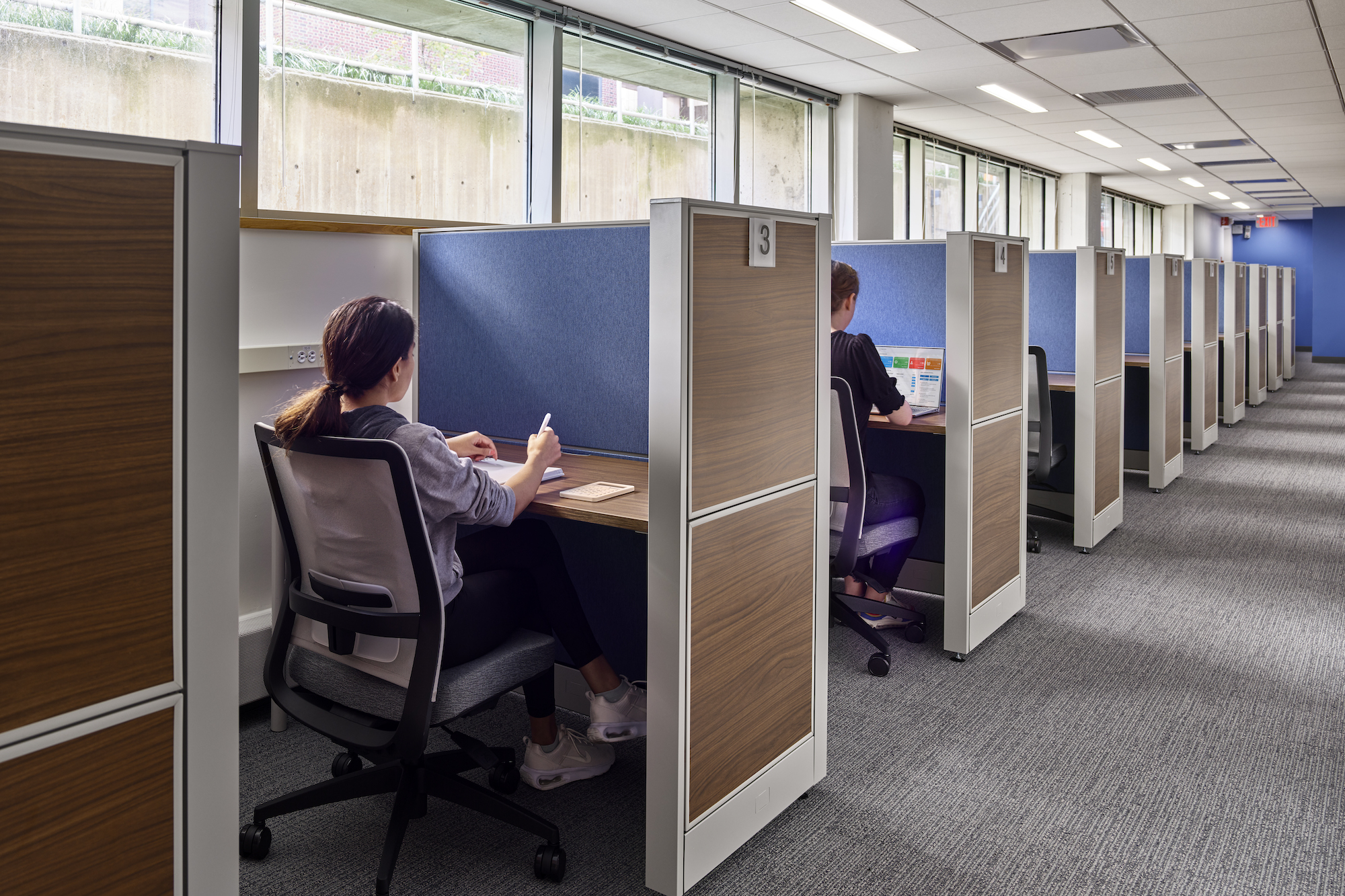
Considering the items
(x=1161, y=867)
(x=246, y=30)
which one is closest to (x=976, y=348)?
(x=1161, y=867)

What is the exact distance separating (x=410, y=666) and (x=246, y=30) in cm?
210

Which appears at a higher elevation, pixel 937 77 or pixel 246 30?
pixel 937 77

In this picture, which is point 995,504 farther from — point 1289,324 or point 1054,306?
point 1289,324

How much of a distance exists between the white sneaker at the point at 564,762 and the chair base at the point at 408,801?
24cm

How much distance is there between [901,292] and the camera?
3160mm

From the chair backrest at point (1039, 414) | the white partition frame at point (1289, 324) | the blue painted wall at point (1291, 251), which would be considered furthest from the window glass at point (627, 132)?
the blue painted wall at point (1291, 251)

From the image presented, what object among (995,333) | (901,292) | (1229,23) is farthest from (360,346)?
(1229,23)

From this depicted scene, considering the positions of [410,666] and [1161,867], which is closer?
[410,666]

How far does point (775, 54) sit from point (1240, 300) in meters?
4.26

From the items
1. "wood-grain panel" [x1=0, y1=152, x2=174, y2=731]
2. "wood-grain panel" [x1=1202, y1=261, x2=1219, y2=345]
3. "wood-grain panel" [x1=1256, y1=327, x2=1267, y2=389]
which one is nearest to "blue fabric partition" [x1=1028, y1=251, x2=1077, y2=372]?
"wood-grain panel" [x1=1202, y1=261, x2=1219, y2=345]

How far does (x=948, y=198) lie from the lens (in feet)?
25.7

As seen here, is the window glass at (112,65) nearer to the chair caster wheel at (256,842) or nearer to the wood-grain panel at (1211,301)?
the chair caster wheel at (256,842)

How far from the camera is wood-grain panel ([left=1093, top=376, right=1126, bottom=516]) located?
384 cm

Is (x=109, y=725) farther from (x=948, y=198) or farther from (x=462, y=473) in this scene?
(x=948, y=198)
